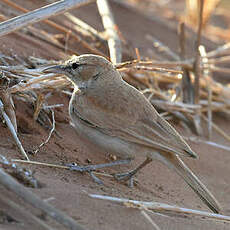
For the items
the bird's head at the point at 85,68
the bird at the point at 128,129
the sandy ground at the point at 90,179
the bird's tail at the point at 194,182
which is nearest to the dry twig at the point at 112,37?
the sandy ground at the point at 90,179

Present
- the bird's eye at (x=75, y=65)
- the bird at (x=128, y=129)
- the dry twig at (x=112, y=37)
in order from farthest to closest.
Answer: the dry twig at (x=112, y=37), the bird's eye at (x=75, y=65), the bird at (x=128, y=129)

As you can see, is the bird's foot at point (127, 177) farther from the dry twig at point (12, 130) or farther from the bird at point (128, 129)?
the dry twig at point (12, 130)

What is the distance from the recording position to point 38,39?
19.1 feet

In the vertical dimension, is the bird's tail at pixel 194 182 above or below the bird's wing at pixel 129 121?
below

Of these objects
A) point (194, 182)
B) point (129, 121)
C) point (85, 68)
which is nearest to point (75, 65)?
point (85, 68)

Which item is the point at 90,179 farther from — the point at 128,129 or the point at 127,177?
the point at 128,129

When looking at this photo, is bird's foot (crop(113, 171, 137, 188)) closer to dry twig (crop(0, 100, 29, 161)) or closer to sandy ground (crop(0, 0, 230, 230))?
sandy ground (crop(0, 0, 230, 230))

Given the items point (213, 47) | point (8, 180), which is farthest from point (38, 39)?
point (213, 47)

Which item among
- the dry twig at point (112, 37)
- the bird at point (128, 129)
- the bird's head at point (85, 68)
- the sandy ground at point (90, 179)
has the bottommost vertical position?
the sandy ground at point (90, 179)

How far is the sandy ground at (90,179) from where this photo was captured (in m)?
3.04

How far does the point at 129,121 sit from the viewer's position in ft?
12.3

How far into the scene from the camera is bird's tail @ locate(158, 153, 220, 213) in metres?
3.76

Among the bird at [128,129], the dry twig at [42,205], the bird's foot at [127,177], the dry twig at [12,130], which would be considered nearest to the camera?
the dry twig at [42,205]

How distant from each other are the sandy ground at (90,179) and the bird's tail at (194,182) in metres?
0.17
